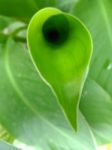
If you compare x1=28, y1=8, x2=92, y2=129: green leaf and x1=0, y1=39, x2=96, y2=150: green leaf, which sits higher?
x1=28, y1=8, x2=92, y2=129: green leaf

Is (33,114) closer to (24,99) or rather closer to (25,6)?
(24,99)

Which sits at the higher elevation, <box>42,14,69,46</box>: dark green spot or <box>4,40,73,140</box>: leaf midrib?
<box>42,14,69,46</box>: dark green spot

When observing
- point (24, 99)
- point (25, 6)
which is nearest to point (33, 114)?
point (24, 99)

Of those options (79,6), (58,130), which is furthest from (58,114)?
(79,6)

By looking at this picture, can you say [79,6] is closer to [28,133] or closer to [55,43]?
[55,43]
